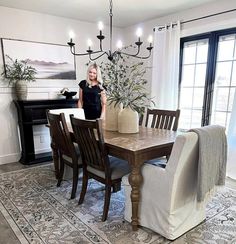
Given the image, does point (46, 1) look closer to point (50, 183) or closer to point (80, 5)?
point (80, 5)

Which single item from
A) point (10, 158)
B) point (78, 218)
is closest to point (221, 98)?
point (78, 218)

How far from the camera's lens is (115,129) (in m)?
2.55

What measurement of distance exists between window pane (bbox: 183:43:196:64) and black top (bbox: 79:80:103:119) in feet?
5.30

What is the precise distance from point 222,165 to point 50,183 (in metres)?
2.16

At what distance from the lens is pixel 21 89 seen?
3504 millimetres

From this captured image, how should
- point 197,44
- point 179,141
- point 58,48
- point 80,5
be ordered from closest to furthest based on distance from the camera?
point 179,141, point 80,5, point 197,44, point 58,48

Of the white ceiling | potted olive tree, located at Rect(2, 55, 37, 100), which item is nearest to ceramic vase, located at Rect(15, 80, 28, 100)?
potted olive tree, located at Rect(2, 55, 37, 100)

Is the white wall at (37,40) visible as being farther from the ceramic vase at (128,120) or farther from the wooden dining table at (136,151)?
the wooden dining table at (136,151)

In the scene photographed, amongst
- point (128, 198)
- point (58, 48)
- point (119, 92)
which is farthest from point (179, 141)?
point (58, 48)

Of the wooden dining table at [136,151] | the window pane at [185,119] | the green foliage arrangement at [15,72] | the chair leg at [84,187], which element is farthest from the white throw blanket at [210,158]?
the green foliage arrangement at [15,72]

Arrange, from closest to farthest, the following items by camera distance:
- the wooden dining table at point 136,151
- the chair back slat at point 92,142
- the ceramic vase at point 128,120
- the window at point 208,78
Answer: the wooden dining table at point 136,151 → the chair back slat at point 92,142 → the ceramic vase at point 128,120 → the window at point 208,78

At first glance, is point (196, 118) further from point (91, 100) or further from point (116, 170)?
point (116, 170)

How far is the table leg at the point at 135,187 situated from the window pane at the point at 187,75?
2445 mm

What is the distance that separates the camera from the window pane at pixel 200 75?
11.8 ft
